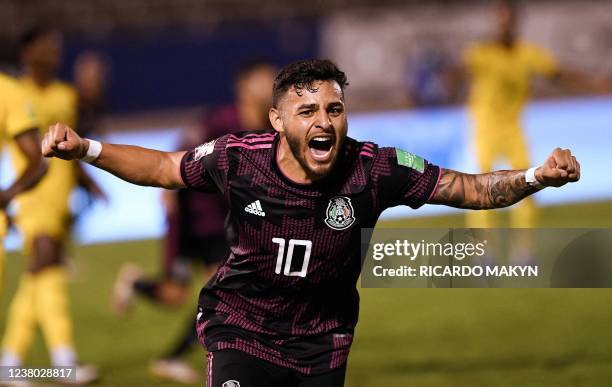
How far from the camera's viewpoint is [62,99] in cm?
804

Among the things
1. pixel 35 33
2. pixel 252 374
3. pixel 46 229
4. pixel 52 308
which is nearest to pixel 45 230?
pixel 46 229

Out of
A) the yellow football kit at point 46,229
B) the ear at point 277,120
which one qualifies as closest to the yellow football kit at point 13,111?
the yellow football kit at point 46,229

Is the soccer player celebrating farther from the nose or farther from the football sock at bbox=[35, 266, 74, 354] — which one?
the football sock at bbox=[35, 266, 74, 354]

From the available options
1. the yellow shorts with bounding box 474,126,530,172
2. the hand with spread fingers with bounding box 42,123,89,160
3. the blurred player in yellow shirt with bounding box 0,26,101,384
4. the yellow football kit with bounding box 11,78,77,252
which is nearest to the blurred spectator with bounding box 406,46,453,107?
the yellow shorts with bounding box 474,126,530,172

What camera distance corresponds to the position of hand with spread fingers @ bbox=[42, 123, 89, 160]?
14.2 ft

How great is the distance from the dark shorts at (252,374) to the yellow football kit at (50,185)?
330 cm

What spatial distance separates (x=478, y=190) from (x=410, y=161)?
0.32m

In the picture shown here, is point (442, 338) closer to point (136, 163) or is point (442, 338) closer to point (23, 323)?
point (23, 323)

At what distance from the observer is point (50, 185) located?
784 centimetres

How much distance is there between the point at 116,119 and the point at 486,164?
16.5 meters

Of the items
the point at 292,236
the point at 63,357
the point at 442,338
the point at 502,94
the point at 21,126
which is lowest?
the point at 63,357

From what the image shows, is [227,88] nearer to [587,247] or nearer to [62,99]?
[62,99]

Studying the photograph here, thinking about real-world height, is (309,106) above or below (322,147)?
above

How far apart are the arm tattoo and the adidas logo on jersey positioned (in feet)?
2.44
